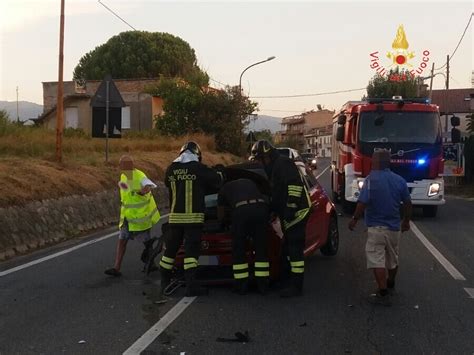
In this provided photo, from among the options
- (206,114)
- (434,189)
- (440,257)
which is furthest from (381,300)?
(206,114)

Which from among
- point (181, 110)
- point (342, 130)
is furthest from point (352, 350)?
point (181, 110)

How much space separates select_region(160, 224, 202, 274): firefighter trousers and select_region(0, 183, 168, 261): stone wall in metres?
3.93

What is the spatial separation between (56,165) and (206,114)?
22.9m

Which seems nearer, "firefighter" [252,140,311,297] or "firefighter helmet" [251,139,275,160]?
"firefighter" [252,140,311,297]

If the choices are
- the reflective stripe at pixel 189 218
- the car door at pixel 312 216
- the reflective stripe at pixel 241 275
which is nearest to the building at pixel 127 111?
the car door at pixel 312 216

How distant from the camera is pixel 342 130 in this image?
572 inches

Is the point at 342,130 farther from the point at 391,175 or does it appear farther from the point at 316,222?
the point at 391,175

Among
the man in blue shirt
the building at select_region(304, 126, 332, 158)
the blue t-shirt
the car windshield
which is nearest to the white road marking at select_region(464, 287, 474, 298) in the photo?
the man in blue shirt

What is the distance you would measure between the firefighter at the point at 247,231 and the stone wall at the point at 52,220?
467 cm

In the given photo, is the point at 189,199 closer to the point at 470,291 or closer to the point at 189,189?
the point at 189,189

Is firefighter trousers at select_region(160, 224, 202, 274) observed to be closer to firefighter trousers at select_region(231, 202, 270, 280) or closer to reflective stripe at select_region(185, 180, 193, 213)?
reflective stripe at select_region(185, 180, 193, 213)

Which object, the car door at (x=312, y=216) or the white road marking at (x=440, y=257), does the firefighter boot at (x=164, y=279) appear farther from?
the white road marking at (x=440, y=257)

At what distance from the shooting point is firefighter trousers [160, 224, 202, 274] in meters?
6.69

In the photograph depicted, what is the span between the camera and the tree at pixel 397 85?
52.0 m
